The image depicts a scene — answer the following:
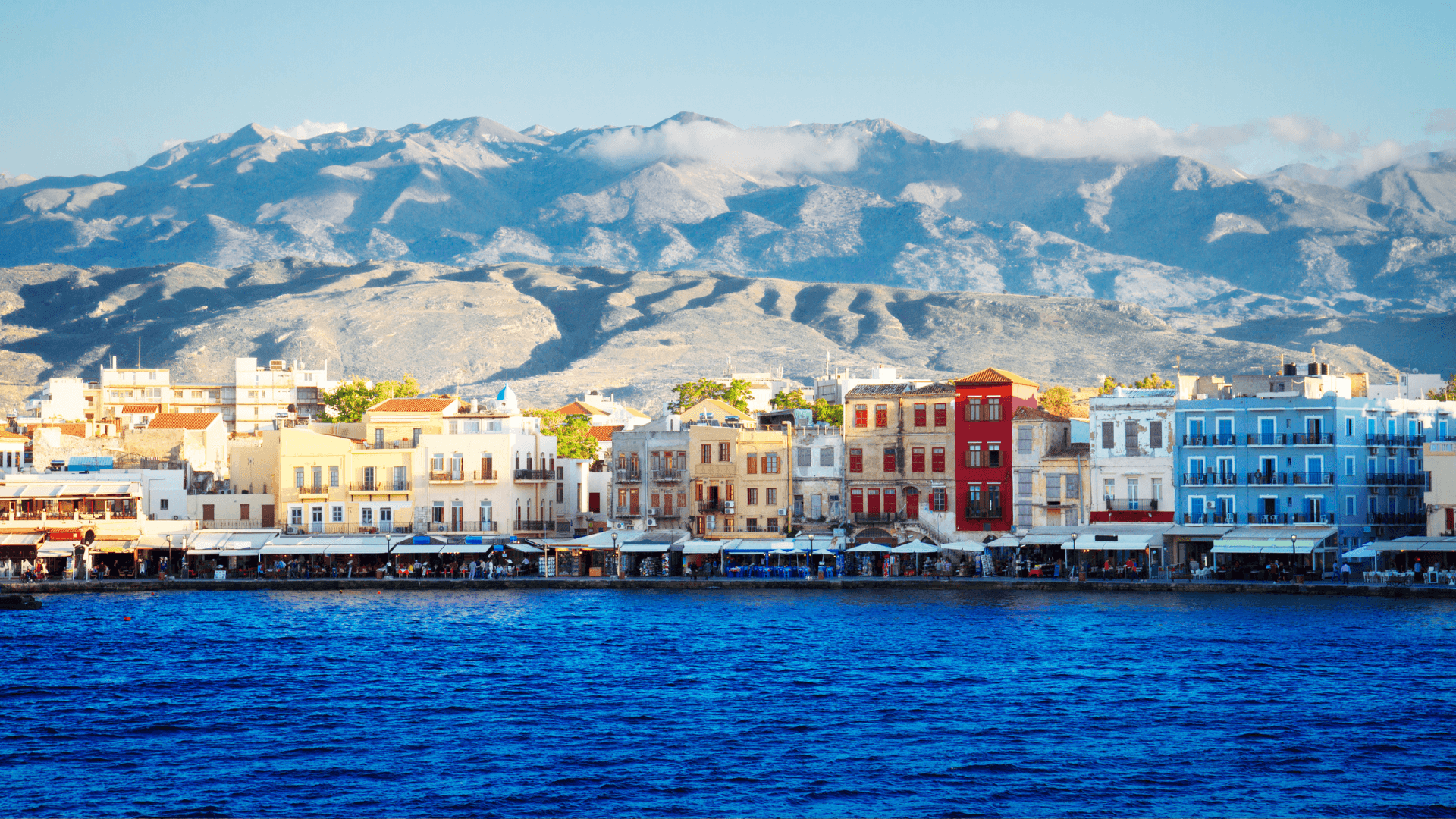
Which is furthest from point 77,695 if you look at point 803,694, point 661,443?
point 661,443

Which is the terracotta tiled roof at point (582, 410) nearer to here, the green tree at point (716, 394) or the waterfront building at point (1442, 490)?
the green tree at point (716, 394)

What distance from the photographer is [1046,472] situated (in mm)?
76250

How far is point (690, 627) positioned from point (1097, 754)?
86.4 feet

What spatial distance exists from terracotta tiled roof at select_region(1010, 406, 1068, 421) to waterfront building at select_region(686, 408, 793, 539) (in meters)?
11.2

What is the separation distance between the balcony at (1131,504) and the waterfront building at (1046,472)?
1.17 m

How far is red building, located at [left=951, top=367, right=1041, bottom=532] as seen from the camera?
7738 cm

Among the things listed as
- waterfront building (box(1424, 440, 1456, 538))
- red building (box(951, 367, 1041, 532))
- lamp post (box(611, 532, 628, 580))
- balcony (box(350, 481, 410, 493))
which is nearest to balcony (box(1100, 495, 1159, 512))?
red building (box(951, 367, 1041, 532))

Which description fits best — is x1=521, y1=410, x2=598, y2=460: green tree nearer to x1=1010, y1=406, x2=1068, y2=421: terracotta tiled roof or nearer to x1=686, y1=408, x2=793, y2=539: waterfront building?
x1=686, y1=408, x2=793, y2=539: waterfront building

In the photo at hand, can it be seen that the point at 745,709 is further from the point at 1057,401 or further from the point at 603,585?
the point at 1057,401

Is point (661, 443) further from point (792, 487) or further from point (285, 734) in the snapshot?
point (285, 734)

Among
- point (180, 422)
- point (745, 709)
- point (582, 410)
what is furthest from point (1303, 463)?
point (582, 410)

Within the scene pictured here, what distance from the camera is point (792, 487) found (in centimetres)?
8181

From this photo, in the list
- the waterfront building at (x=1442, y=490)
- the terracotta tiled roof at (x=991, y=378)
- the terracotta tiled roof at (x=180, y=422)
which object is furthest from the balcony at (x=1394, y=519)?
the terracotta tiled roof at (x=180, y=422)

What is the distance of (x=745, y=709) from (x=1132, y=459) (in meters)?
35.0
